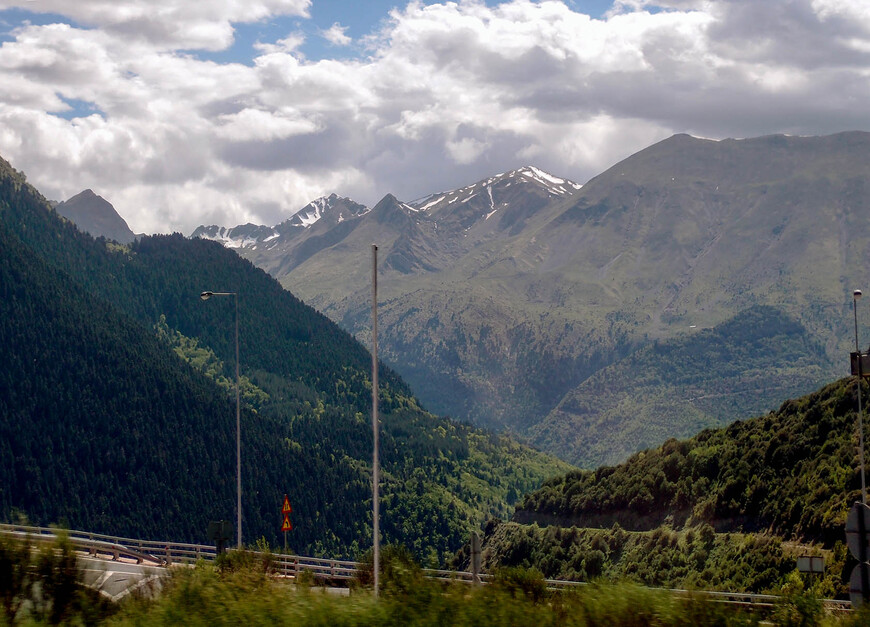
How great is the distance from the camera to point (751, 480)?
74938 millimetres

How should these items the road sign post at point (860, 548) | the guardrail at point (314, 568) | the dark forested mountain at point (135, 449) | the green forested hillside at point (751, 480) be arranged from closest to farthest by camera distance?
the road sign post at point (860, 548), the guardrail at point (314, 568), the green forested hillside at point (751, 480), the dark forested mountain at point (135, 449)

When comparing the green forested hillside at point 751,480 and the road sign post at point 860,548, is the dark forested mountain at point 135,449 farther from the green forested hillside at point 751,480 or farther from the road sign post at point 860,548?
the road sign post at point 860,548

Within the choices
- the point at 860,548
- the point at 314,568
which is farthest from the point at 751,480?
the point at 860,548

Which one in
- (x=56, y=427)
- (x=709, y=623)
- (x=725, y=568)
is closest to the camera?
(x=709, y=623)

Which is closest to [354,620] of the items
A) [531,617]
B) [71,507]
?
[531,617]

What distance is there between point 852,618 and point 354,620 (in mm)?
9326

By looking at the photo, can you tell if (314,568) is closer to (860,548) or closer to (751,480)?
(860,548)

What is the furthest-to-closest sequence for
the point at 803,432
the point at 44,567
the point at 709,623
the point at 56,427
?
the point at 56,427 < the point at 803,432 < the point at 44,567 < the point at 709,623

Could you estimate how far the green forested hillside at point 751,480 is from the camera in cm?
6294

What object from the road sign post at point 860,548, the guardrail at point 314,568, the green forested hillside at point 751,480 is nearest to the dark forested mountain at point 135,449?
the green forested hillside at point 751,480

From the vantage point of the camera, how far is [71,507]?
476ft

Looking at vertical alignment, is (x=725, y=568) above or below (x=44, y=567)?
below

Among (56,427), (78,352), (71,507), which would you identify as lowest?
(71,507)

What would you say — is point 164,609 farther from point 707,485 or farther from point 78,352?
point 78,352
